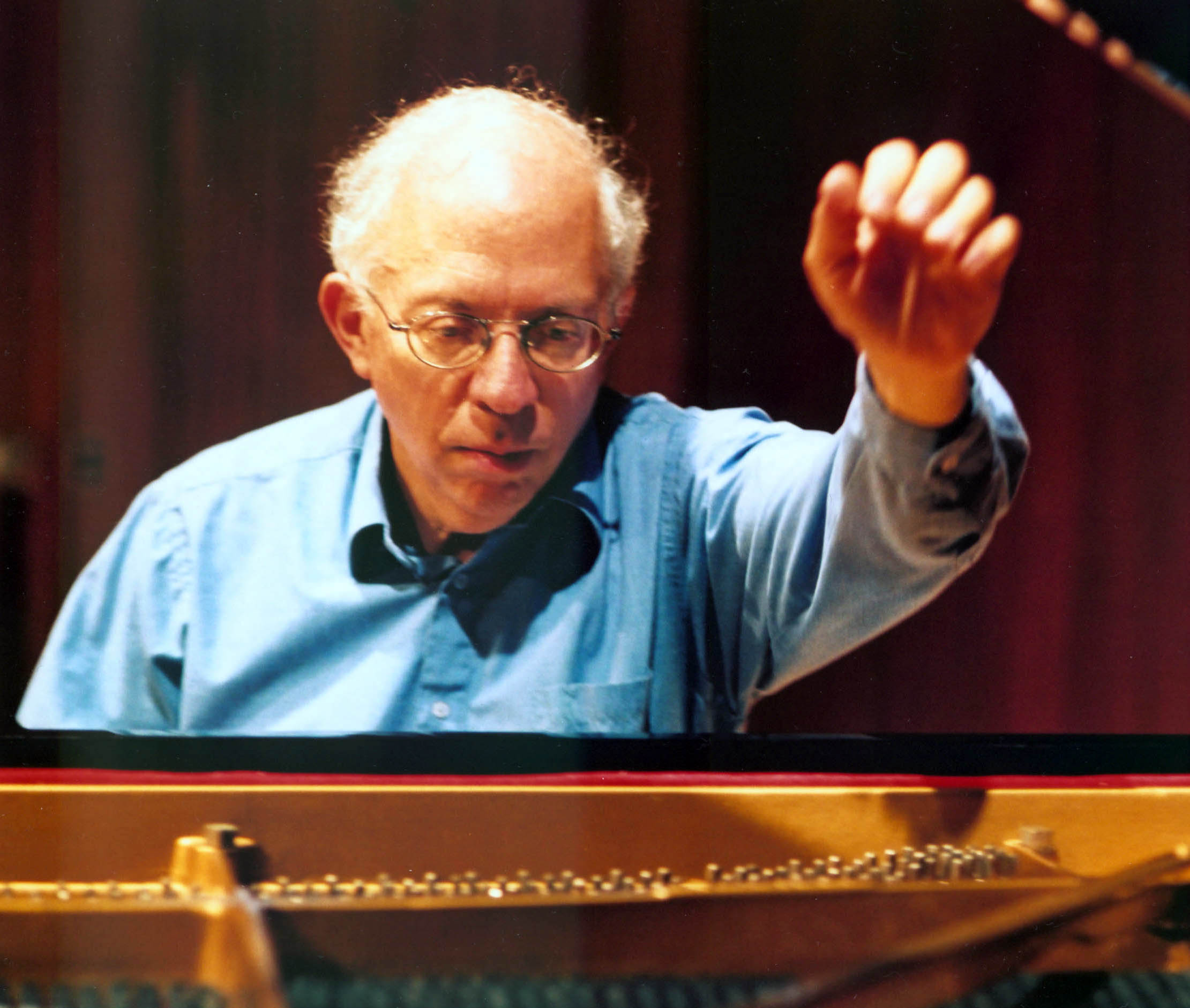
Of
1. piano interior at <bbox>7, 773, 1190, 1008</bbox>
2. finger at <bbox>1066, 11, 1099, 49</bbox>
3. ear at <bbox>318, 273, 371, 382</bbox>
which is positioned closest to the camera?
piano interior at <bbox>7, 773, 1190, 1008</bbox>

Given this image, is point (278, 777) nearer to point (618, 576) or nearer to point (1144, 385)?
point (618, 576)

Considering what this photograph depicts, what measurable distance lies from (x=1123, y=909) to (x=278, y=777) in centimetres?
103

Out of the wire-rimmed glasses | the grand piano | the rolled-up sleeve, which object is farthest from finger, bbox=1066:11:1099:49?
the grand piano

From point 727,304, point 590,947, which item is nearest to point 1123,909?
point 590,947

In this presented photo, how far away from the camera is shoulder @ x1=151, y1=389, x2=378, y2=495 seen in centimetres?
137

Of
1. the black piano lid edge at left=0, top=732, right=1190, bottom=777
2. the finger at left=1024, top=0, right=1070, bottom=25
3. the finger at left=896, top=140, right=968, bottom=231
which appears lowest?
the black piano lid edge at left=0, top=732, right=1190, bottom=777

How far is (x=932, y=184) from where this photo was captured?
1338 mm

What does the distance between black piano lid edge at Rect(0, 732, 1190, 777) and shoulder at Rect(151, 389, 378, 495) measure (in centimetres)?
34

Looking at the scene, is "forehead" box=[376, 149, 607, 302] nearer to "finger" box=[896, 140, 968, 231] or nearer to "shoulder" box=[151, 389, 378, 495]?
"shoulder" box=[151, 389, 378, 495]

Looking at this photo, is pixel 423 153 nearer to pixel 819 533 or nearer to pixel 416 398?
pixel 416 398

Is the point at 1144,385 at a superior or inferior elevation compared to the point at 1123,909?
superior

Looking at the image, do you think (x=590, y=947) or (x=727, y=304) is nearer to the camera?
(x=590, y=947)

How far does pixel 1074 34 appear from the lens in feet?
4.23

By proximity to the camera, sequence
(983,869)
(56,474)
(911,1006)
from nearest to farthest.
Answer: (911,1006)
(983,869)
(56,474)
